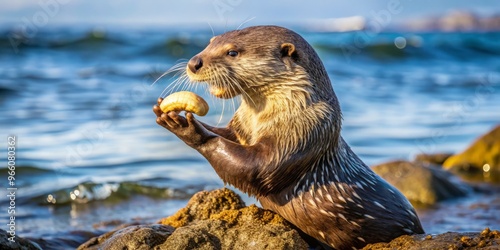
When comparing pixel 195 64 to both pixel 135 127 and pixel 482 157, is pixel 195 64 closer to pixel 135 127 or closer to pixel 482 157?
pixel 482 157

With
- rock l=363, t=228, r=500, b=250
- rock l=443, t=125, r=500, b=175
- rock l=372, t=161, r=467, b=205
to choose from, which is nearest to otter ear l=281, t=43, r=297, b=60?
rock l=363, t=228, r=500, b=250

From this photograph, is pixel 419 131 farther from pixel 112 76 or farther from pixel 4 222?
pixel 112 76

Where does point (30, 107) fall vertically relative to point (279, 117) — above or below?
above

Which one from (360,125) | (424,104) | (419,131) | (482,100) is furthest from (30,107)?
(482,100)

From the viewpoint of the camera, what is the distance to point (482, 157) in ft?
41.9

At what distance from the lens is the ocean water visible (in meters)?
10.1

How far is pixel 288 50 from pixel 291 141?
781 mm

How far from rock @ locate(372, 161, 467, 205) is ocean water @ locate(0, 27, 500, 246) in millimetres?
231

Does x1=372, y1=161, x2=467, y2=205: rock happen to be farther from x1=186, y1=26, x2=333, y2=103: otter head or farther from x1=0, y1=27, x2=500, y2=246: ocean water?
x1=186, y1=26, x2=333, y2=103: otter head

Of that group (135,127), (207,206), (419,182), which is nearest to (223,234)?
(207,206)

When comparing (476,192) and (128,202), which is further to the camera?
(476,192)

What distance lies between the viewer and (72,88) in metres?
21.1

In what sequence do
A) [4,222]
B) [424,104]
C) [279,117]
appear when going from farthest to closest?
[424,104]
[4,222]
[279,117]

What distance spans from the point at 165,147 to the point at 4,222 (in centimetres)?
491
